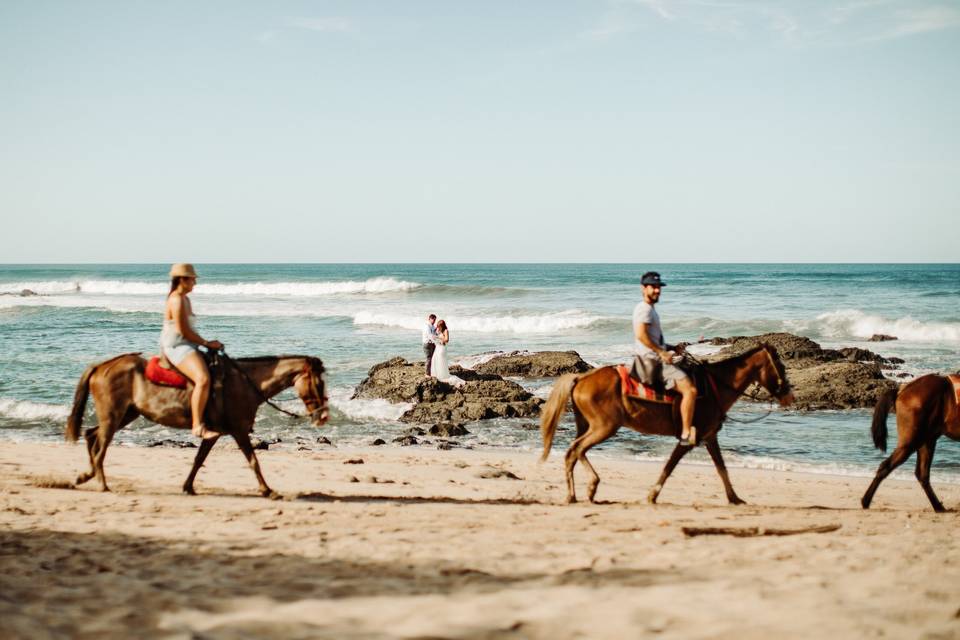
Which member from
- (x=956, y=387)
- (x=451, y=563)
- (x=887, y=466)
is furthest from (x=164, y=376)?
(x=956, y=387)

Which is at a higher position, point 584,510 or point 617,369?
point 617,369

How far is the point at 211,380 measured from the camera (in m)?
9.41

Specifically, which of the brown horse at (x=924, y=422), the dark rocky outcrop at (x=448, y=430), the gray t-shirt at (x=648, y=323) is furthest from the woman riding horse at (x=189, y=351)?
the brown horse at (x=924, y=422)

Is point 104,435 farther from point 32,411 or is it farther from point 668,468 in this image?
point 32,411

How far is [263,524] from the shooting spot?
8.08 meters

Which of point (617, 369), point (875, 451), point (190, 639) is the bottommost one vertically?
point (875, 451)

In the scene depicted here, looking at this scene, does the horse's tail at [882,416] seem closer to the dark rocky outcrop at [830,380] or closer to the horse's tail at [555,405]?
the horse's tail at [555,405]

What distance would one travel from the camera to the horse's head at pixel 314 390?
9.65m

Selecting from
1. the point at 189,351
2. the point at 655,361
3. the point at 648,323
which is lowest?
the point at 655,361

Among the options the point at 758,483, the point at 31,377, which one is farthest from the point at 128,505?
the point at 31,377

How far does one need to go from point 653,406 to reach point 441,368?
10.8 metres

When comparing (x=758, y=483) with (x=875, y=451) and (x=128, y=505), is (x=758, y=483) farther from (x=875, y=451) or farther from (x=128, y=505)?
(x=128, y=505)

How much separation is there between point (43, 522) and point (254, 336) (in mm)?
27768

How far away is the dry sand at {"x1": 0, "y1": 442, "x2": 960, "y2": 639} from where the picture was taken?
5.16 metres
